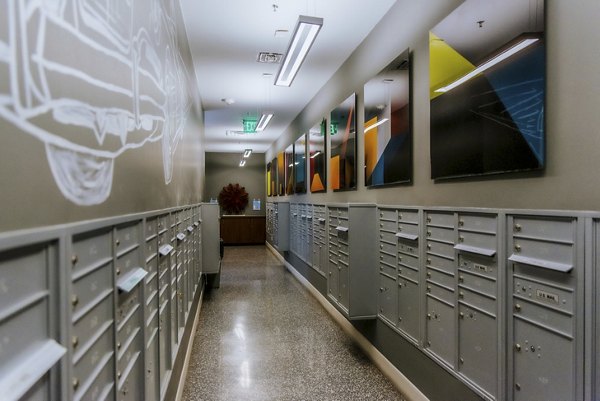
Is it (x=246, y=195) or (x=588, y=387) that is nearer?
(x=588, y=387)

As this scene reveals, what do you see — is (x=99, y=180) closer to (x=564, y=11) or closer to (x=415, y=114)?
(x=564, y=11)

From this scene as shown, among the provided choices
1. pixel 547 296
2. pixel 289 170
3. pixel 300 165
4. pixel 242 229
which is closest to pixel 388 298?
pixel 547 296

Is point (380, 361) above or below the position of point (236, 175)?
below

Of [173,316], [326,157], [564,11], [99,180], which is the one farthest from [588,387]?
[326,157]

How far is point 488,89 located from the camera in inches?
68.7

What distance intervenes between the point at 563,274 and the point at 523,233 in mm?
235

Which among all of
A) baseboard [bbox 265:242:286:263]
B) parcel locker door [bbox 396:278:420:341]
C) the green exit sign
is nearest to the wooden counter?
baseboard [bbox 265:242:286:263]

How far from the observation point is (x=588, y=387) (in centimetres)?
125

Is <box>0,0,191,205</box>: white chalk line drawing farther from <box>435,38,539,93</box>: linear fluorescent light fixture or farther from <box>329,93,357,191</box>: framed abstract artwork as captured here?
<box>329,93,357,191</box>: framed abstract artwork

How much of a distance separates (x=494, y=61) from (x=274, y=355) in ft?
9.02

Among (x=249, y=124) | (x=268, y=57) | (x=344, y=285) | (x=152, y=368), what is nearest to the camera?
(x=152, y=368)

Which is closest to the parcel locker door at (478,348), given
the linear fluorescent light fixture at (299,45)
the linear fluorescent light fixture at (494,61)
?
the linear fluorescent light fixture at (494,61)

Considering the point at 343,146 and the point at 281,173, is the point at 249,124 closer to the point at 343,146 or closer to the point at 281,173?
the point at 281,173

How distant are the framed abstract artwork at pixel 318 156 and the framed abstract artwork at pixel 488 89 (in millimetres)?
2598
